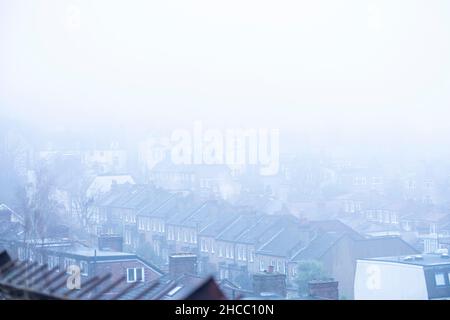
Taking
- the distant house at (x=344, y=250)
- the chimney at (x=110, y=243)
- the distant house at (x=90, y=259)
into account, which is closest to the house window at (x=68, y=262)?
the distant house at (x=90, y=259)

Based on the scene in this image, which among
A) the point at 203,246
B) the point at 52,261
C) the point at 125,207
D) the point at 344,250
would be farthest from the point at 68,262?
the point at 344,250

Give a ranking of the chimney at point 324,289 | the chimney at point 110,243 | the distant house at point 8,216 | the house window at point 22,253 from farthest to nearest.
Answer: the distant house at point 8,216
the house window at point 22,253
the chimney at point 110,243
the chimney at point 324,289

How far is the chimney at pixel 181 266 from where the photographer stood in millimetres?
10492

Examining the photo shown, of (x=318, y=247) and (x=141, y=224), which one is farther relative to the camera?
(x=141, y=224)

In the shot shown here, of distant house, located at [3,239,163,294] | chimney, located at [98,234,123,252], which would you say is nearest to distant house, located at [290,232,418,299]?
chimney, located at [98,234,123,252]

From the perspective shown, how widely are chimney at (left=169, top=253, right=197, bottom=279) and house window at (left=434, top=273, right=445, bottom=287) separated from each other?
2.47 metres

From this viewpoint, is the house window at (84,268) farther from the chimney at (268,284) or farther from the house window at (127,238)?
the house window at (127,238)

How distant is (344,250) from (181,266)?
3.25 m

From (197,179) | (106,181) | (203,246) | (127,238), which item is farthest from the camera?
(203,246)

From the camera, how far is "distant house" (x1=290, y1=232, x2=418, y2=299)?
12.7m

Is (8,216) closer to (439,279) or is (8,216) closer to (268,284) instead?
(268,284)

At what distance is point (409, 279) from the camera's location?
1033 centimetres

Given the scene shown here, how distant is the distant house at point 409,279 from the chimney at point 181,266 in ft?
6.29
